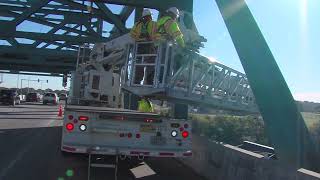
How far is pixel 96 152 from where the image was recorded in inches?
389

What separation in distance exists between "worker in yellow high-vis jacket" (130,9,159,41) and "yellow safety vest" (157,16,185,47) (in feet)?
0.57

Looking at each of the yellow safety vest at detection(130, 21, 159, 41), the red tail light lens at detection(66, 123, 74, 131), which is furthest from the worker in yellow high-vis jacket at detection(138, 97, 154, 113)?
the red tail light lens at detection(66, 123, 74, 131)

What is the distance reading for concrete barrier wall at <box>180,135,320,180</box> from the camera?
25.1ft

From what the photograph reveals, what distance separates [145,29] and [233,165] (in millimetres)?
3829

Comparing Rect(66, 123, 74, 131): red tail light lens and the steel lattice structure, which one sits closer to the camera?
Rect(66, 123, 74, 131): red tail light lens

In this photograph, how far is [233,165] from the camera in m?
9.73

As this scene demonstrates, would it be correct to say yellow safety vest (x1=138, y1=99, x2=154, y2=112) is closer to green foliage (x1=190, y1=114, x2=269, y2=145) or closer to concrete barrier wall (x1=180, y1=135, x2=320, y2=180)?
concrete barrier wall (x1=180, y1=135, x2=320, y2=180)

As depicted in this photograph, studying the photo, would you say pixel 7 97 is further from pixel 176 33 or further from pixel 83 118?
pixel 83 118

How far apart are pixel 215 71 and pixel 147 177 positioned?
3700 mm

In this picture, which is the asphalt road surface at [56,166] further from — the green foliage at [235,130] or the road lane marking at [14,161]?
the green foliage at [235,130]

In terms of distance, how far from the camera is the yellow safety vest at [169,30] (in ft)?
37.0

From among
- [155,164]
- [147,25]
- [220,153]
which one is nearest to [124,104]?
[155,164]

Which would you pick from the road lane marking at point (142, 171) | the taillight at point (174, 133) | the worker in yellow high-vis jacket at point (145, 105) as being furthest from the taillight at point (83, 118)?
the worker in yellow high-vis jacket at point (145, 105)

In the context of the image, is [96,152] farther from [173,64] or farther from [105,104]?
[105,104]
